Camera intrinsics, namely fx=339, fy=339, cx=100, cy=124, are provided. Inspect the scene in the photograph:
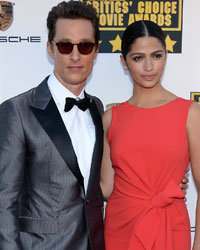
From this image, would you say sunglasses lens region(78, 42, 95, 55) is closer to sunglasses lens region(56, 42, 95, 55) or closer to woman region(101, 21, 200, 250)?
sunglasses lens region(56, 42, 95, 55)

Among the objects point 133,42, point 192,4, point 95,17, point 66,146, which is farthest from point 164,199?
point 192,4

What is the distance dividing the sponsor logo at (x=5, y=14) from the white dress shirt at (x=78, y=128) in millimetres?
1005

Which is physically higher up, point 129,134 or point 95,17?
point 95,17

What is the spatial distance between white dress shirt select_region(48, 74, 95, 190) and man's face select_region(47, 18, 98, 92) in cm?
5

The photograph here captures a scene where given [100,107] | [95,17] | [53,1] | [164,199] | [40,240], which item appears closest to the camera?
[40,240]

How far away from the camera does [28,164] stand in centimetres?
168

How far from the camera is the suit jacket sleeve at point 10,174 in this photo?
1.59 meters

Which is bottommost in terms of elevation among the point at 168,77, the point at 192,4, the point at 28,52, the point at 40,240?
the point at 40,240

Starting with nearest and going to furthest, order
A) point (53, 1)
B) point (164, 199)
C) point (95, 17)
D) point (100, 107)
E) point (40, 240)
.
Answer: point (40, 240) → point (164, 199) → point (95, 17) → point (100, 107) → point (53, 1)

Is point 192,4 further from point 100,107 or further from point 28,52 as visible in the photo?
point 28,52

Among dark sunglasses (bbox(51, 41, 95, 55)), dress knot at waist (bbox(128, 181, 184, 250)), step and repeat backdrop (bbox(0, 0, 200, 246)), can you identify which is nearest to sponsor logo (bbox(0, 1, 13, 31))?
step and repeat backdrop (bbox(0, 0, 200, 246))

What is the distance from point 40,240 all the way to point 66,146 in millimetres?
475

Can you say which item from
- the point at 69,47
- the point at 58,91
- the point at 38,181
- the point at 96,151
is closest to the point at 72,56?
the point at 69,47

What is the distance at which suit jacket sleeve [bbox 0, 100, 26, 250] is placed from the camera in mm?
1588
